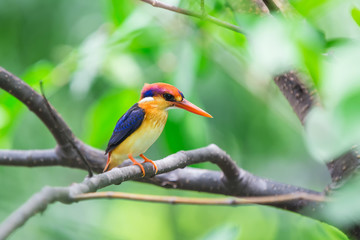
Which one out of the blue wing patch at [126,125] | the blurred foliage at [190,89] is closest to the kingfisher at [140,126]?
the blue wing patch at [126,125]

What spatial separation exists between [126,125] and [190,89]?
34 cm

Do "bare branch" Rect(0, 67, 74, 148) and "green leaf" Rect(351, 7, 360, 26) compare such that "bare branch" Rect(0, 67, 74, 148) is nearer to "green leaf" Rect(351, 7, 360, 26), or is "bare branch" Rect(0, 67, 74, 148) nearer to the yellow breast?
the yellow breast

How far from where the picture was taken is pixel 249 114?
9.46 ft

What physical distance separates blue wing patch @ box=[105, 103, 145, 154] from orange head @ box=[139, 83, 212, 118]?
0.06 metres

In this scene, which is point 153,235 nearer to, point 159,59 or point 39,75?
point 159,59

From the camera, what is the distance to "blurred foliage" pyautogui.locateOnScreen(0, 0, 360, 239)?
23.9 inches

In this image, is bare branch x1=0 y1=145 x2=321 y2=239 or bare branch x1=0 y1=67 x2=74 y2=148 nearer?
bare branch x1=0 y1=145 x2=321 y2=239

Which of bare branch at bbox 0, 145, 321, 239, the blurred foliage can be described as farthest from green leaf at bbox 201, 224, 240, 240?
bare branch at bbox 0, 145, 321, 239

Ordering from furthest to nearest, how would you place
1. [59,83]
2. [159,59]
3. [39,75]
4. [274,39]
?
1. [159,59]
2. [59,83]
3. [39,75]
4. [274,39]

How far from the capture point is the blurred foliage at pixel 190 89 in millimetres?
606

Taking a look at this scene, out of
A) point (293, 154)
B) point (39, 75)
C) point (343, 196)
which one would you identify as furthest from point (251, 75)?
point (293, 154)

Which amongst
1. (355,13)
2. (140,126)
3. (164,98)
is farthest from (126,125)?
(355,13)

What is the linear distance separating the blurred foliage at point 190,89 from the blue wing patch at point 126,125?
264 mm

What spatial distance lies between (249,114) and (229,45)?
4.31ft
